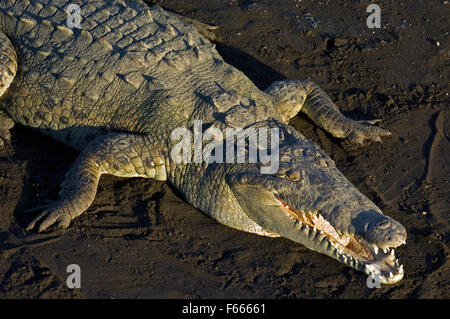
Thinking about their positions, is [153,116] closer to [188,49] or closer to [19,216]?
[188,49]

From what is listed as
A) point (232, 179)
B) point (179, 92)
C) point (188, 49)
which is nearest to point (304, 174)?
point (232, 179)

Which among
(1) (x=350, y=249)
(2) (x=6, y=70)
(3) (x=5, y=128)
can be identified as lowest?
(1) (x=350, y=249)

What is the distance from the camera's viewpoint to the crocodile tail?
670 centimetres

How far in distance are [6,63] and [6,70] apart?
76mm

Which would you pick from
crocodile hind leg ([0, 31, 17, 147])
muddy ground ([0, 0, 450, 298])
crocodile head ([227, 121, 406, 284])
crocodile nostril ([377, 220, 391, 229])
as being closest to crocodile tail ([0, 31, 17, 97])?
crocodile hind leg ([0, 31, 17, 147])

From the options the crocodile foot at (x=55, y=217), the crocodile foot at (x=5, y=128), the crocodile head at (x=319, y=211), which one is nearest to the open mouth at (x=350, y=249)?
the crocodile head at (x=319, y=211)

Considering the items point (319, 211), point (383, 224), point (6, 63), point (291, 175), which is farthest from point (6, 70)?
point (383, 224)

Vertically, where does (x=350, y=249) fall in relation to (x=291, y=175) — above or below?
below

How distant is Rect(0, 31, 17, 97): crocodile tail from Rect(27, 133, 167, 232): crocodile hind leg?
4.18ft

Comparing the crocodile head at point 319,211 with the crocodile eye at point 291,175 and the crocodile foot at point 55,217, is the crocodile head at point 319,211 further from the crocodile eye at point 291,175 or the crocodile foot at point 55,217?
the crocodile foot at point 55,217

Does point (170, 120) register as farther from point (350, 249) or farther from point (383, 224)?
point (383, 224)

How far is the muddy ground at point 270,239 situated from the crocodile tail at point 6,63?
0.58 metres

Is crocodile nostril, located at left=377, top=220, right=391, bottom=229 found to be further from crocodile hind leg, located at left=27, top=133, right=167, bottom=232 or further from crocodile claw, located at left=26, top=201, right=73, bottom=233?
crocodile claw, located at left=26, top=201, right=73, bottom=233

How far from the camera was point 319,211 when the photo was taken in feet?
18.1
